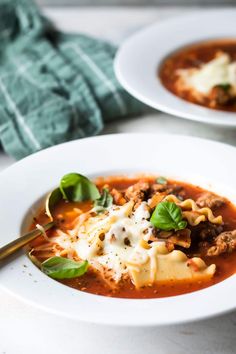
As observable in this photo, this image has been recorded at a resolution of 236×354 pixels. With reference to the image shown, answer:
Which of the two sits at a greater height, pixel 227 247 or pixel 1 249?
pixel 1 249

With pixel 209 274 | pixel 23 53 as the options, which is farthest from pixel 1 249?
pixel 23 53

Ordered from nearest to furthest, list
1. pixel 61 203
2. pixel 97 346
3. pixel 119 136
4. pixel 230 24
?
pixel 97 346 → pixel 61 203 → pixel 119 136 → pixel 230 24

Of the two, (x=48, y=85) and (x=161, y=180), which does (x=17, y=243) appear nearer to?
(x=161, y=180)

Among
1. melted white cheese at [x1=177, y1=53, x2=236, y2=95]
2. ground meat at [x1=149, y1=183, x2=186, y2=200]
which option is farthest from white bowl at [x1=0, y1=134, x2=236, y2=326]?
melted white cheese at [x1=177, y1=53, x2=236, y2=95]

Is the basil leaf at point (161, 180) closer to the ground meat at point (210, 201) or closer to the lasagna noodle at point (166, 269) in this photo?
the ground meat at point (210, 201)

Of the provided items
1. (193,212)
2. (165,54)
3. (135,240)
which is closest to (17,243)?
(135,240)

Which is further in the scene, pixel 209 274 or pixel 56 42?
pixel 56 42

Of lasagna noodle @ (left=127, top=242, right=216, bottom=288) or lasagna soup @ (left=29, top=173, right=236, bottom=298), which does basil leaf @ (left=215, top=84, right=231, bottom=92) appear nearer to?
lasagna soup @ (left=29, top=173, right=236, bottom=298)

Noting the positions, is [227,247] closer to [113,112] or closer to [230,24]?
[113,112]
